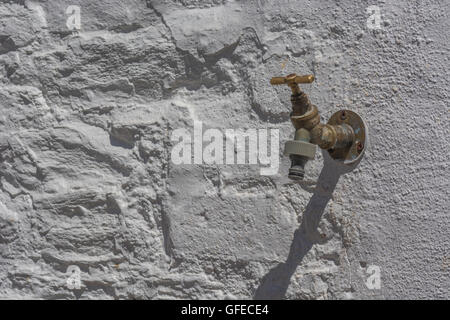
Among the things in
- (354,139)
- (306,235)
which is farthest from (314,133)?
(306,235)

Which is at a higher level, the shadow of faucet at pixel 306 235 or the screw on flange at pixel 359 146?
the screw on flange at pixel 359 146

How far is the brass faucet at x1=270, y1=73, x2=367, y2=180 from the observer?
0.76 meters

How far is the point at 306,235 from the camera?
2.95 ft

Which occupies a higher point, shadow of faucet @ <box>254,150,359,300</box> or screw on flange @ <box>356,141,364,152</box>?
screw on flange @ <box>356,141,364,152</box>

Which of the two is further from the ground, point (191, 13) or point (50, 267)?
point (191, 13)

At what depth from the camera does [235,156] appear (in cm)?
94

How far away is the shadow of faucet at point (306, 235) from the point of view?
35.0 inches

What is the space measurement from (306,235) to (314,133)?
0.74 feet

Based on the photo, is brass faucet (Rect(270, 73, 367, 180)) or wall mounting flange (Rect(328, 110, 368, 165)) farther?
wall mounting flange (Rect(328, 110, 368, 165))

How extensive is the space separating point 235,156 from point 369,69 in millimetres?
314

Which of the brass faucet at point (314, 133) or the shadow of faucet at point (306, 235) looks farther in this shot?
the shadow of faucet at point (306, 235)

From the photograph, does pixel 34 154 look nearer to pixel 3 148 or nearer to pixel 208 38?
pixel 3 148
